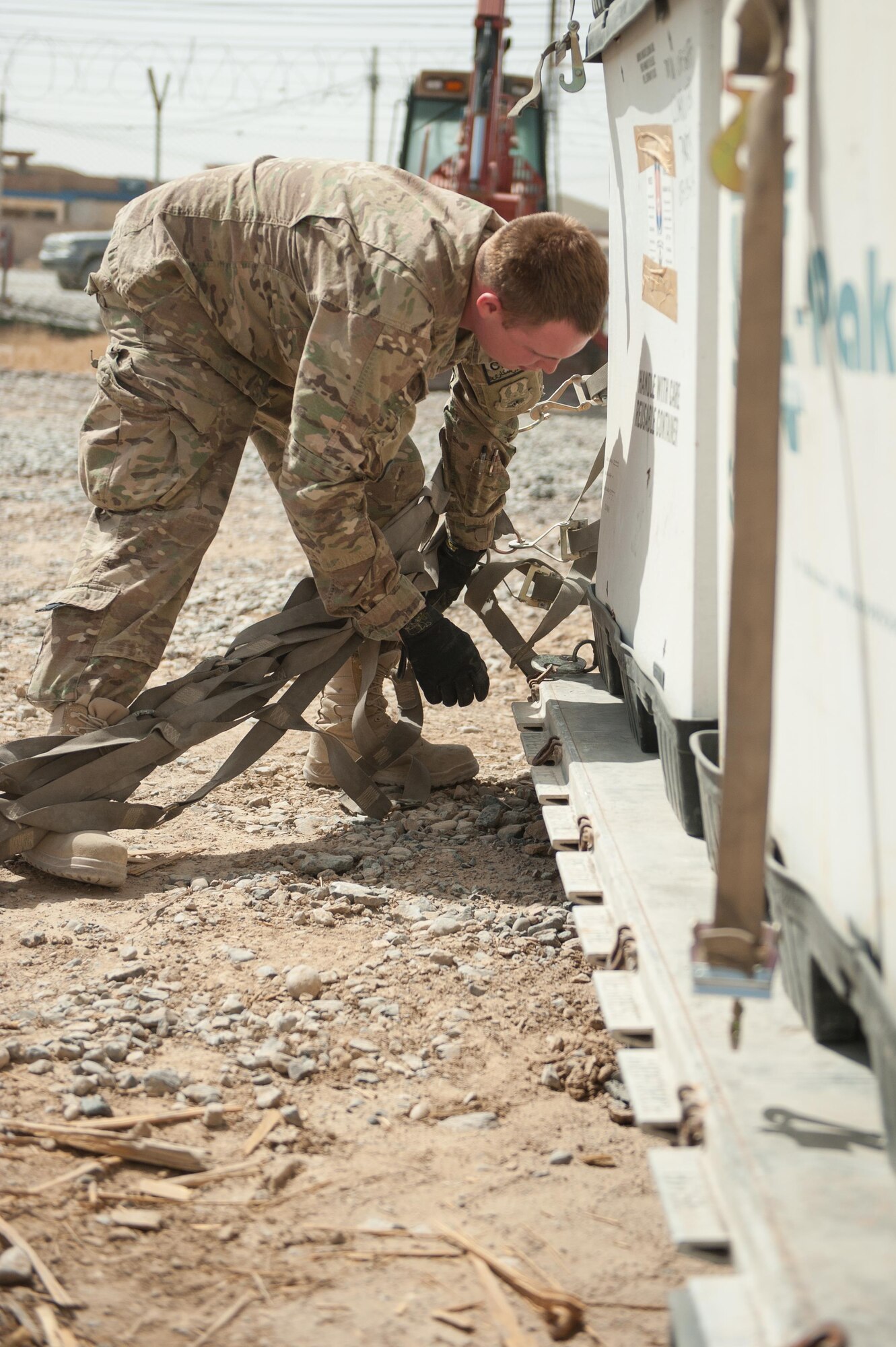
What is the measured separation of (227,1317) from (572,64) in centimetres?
259

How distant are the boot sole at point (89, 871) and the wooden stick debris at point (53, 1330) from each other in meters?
1.24

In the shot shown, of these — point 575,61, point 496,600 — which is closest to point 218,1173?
point 496,600

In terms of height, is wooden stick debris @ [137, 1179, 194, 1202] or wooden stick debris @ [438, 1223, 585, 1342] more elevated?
wooden stick debris @ [438, 1223, 585, 1342]

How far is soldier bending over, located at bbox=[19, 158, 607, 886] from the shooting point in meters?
2.55

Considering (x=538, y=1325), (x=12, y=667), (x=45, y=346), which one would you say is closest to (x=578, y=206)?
(x=45, y=346)

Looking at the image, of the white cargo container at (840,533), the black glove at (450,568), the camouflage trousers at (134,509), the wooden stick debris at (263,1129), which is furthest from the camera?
the black glove at (450,568)

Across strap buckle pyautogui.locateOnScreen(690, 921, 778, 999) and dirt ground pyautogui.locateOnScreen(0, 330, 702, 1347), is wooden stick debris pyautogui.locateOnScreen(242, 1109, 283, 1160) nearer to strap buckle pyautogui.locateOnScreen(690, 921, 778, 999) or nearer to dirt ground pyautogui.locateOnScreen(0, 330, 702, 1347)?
dirt ground pyautogui.locateOnScreen(0, 330, 702, 1347)

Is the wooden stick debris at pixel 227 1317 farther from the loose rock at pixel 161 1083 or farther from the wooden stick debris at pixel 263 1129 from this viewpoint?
the loose rock at pixel 161 1083

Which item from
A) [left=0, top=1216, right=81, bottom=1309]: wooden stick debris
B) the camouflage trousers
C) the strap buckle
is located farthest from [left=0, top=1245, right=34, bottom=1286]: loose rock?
the camouflage trousers

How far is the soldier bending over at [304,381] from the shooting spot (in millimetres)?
2555

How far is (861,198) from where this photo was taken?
4.21 feet

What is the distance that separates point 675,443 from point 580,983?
1.02 m

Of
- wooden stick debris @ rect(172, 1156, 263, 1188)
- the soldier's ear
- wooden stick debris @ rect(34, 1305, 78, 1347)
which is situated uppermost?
the soldier's ear

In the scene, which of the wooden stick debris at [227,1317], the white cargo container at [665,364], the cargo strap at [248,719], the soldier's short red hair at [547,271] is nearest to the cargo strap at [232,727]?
the cargo strap at [248,719]
